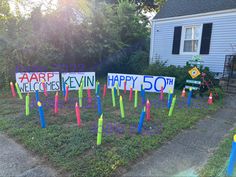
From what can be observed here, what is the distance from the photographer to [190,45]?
9.39 metres

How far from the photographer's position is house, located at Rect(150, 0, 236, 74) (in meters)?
8.19

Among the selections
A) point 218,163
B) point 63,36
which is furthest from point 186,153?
point 63,36

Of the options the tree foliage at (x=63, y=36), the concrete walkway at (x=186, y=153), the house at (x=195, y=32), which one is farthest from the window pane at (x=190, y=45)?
the concrete walkway at (x=186, y=153)

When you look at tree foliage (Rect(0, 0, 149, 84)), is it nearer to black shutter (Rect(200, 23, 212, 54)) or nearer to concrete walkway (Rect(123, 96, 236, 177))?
black shutter (Rect(200, 23, 212, 54))

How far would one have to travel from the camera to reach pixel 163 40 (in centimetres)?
1041

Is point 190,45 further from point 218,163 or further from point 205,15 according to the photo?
point 218,163

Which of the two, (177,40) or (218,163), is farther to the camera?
(177,40)

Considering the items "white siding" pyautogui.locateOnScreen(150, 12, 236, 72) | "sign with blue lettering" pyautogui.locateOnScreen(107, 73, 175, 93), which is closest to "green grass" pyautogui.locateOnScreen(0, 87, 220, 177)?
"sign with blue lettering" pyautogui.locateOnScreen(107, 73, 175, 93)

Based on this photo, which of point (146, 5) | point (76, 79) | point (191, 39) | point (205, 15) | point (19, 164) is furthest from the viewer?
point (146, 5)

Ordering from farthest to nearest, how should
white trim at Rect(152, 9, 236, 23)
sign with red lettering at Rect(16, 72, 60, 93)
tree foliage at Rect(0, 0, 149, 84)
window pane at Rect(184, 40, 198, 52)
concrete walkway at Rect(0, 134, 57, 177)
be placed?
window pane at Rect(184, 40, 198, 52) → white trim at Rect(152, 9, 236, 23) → tree foliage at Rect(0, 0, 149, 84) → sign with red lettering at Rect(16, 72, 60, 93) → concrete walkway at Rect(0, 134, 57, 177)

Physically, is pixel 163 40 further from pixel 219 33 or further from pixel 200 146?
pixel 200 146

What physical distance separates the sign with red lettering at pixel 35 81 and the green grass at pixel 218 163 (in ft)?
17.9

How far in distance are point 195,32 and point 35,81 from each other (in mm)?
7905

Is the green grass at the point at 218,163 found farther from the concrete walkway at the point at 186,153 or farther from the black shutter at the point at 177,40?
the black shutter at the point at 177,40
